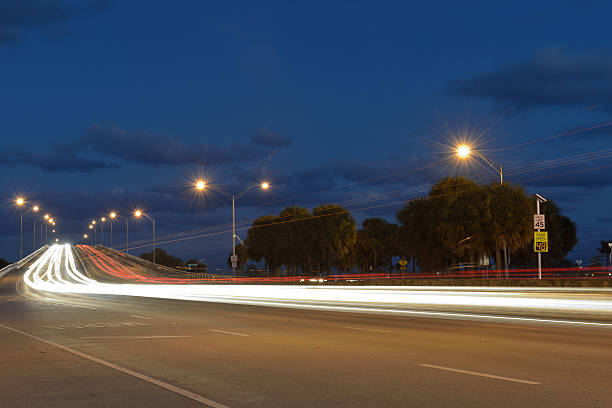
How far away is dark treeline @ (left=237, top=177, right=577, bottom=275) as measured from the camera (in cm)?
5831

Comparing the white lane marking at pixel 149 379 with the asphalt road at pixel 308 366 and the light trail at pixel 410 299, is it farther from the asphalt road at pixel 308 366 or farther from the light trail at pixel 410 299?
the light trail at pixel 410 299

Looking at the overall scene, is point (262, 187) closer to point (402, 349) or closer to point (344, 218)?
point (402, 349)

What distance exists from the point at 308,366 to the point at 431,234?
66124 mm

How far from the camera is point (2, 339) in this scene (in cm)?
1759

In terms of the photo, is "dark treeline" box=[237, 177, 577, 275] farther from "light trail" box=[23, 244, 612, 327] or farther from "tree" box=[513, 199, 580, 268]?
"light trail" box=[23, 244, 612, 327]

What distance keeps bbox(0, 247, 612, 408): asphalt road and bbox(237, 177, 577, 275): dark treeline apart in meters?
31.9

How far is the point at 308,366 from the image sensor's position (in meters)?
11.9

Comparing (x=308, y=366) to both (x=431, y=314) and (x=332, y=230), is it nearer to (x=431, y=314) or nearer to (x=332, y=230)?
(x=431, y=314)

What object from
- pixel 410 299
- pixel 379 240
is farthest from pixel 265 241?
pixel 410 299

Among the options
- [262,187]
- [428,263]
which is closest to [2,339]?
[262,187]

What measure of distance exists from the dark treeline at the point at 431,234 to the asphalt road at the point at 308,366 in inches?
1255

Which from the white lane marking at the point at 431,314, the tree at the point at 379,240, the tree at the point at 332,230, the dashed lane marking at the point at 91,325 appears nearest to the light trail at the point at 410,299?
the white lane marking at the point at 431,314

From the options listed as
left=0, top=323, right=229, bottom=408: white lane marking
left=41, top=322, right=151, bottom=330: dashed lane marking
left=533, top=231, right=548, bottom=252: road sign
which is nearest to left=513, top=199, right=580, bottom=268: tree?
left=533, top=231, right=548, bottom=252: road sign

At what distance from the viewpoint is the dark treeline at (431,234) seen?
58312 mm
